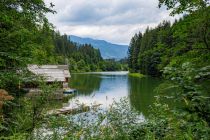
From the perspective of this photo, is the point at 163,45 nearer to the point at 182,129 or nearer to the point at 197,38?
the point at 197,38

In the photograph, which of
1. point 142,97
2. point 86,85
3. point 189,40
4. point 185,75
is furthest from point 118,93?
point 185,75

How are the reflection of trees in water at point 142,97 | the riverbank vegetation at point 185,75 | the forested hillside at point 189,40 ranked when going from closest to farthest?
the riverbank vegetation at point 185,75 < the forested hillside at point 189,40 < the reflection of trees in water at point 142,97

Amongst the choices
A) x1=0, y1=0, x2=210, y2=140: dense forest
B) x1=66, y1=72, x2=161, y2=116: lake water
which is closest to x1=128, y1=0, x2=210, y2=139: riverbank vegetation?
x1=0, y1=0, x2=210, y2=140: dense forest

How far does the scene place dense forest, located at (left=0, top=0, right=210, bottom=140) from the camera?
3.47 metres

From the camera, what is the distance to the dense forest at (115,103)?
136 inches

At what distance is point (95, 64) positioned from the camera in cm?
15975

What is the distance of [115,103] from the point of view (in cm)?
732

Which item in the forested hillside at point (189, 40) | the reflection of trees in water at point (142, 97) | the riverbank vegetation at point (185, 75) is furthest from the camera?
the reflection of trees in water at point (142, 97)

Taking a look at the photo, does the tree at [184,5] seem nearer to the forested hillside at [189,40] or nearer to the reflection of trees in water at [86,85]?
the forested hillside at [189,40]

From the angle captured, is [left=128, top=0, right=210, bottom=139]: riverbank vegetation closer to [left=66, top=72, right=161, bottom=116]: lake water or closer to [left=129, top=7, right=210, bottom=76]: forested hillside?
[left=129, top=7, right=210, bottom=76]: forested hillside

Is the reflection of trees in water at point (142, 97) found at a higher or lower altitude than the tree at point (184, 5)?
lower

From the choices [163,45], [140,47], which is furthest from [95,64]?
[163,45]

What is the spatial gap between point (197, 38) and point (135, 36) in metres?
109

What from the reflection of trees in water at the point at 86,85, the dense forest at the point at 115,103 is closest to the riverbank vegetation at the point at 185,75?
the dense forest at the point at 115,103
